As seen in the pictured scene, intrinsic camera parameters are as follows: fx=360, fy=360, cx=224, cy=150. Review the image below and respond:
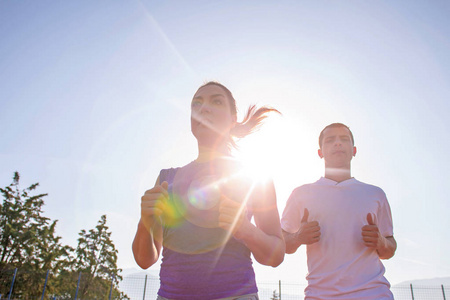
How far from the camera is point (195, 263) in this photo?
1.92 metres

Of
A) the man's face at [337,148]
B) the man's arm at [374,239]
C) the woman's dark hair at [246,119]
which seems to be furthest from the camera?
the man's face at [337,148]

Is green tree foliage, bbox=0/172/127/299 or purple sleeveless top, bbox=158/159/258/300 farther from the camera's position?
green tree foliage, bbox=0/172/127/299

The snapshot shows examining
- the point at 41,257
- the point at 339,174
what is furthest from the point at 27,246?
the point at 339,174

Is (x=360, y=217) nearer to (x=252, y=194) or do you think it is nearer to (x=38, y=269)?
(x=252, y=194)

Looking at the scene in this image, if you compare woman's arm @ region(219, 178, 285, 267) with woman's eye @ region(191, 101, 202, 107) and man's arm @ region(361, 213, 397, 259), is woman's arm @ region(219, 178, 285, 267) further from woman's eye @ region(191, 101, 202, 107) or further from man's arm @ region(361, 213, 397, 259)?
man's arm @ region(361, 213, 397, 259)

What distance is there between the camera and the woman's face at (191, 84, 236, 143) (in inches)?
94.4

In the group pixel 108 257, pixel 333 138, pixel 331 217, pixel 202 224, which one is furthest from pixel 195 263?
pixel 108 257

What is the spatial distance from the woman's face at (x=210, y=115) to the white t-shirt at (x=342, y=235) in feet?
6.29

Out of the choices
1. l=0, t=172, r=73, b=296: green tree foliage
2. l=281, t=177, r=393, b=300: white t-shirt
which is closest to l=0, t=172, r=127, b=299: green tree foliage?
l=0, t=172, r=73, b=296: green tree foliage

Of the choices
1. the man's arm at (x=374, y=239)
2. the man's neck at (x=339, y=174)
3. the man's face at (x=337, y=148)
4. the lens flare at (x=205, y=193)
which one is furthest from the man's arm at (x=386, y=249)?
the lens flare at (x=205, y=193)

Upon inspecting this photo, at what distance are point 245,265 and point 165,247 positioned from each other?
50cm

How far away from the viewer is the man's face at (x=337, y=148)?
4262mm

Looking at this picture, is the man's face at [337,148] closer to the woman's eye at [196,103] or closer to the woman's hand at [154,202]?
the woman's eye at [196,103]

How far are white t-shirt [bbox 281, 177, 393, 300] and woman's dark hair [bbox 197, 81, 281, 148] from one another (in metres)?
1.49
